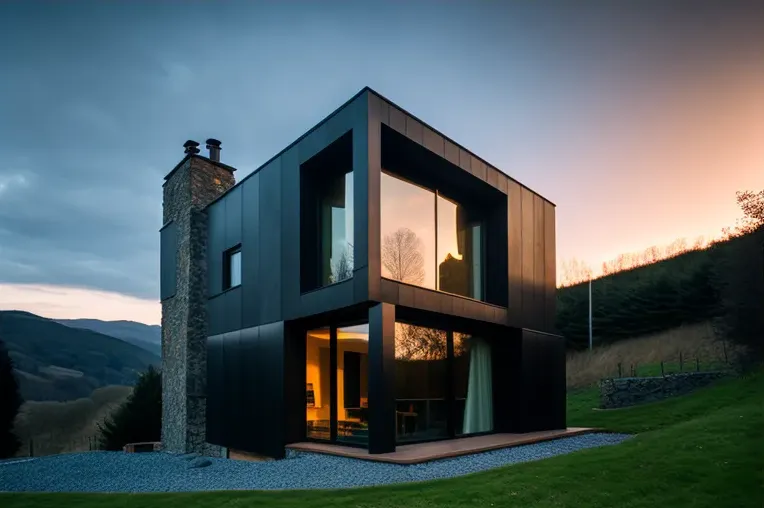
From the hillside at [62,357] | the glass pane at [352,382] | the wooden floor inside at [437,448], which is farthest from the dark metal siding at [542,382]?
the hillside at [62,357]

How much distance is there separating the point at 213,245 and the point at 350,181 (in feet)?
18.7

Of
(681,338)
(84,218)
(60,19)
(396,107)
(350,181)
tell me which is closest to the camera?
(396,107)

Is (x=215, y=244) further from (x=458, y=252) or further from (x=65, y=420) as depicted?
(x=65, y=420)

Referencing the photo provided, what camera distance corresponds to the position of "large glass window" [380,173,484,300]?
33.8 feet

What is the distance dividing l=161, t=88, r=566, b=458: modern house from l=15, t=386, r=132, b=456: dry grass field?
25.8 metres

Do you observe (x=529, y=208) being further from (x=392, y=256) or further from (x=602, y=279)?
(x=602, y=279)

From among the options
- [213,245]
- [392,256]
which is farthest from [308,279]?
[213,245]

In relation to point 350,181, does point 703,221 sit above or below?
above

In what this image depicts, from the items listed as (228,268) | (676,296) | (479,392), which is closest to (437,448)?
(479,392)

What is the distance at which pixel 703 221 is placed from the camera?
32.3 m

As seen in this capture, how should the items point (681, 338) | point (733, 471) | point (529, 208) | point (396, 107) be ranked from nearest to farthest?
point (733, 471) < point (396, 107) < point (529, 208) < point (681, 338)

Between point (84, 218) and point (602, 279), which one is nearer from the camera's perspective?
point (84, 218)

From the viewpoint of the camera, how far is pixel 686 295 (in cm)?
2634

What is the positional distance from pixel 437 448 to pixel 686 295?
2159 cm
